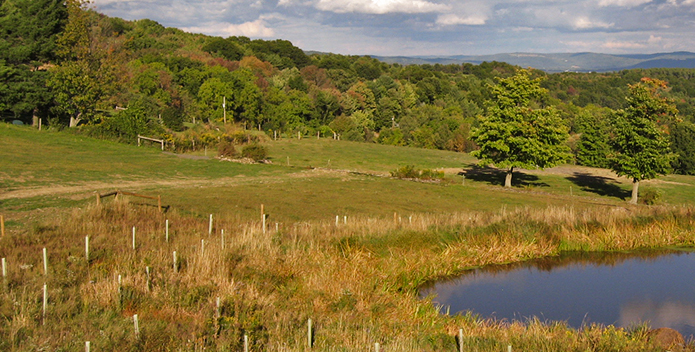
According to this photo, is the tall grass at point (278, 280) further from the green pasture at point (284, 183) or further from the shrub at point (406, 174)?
the shrub at point (406, 174)

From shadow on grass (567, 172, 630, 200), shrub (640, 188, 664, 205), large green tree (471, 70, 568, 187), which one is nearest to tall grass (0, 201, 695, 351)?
shrub (640, 188, 664, 205)

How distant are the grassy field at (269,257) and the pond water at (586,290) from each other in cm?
92

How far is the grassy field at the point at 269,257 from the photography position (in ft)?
39.1

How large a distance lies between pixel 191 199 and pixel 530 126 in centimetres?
3064

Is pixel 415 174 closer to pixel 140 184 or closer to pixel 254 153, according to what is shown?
pixel 254 153

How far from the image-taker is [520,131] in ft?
166

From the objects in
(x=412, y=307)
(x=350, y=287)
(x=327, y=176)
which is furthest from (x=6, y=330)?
(x=327, y=176)

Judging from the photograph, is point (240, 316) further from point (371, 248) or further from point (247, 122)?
point (247, 122)

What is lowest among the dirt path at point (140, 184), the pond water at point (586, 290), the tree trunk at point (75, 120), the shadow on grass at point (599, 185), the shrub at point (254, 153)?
the shadow on grass at point (599, 185)

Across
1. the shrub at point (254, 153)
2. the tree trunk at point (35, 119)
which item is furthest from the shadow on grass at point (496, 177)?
the tree trunk at point (35, 119)

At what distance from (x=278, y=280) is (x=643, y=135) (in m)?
39.0

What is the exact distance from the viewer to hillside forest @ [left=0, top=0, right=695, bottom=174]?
60719 mm

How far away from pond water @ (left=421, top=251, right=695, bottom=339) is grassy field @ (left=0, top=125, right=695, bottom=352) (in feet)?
3.01

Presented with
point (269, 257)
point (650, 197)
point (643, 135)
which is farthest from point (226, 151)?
point (269, 257)
